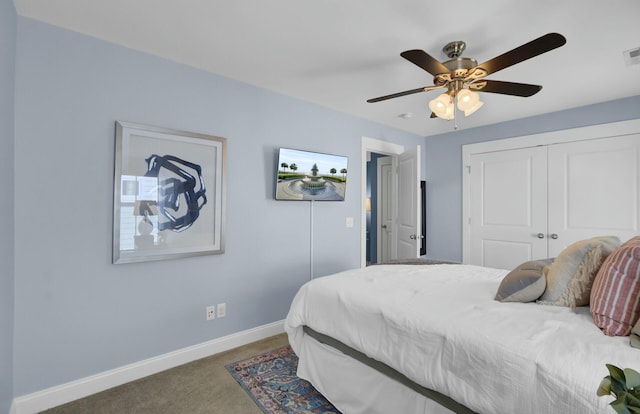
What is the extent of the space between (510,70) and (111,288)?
11.4ft

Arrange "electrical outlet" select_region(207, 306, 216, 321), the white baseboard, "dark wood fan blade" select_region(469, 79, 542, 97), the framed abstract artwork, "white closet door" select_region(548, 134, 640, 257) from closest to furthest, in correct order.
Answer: the white baseboard < "dark wood fan blade" select_region(469, 79, 542, 97) < the framed abstract artwork < "electrical outlet" select_region(207, 306, 216, 321) < "white closet door" select_region(548, 134, 640, 257)

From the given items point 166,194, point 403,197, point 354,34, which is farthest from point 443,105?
point 166,194

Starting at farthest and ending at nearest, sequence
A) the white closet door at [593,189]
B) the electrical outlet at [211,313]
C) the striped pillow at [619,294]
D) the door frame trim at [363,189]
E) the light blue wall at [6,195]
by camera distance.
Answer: the door frame trim at [363,189], the white closet door at [593,189], the electrical outlet at [211,313], the light blue wall at [6,195], the striped pillow at [619,294]

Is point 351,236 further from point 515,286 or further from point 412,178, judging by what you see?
point 515,286

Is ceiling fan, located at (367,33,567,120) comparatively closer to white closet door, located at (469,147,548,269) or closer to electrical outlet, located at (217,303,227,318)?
white closet door, located at (469,147,548,269)

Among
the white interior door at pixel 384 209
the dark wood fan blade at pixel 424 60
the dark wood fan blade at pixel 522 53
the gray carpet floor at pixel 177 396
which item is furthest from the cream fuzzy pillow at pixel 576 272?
→ the white interior door at pixel 384 209

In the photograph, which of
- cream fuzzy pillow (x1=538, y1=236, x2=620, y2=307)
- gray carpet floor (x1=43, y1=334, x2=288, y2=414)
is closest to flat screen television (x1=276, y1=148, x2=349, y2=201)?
gray carpet floor (x1=43, y1=334, x2=288, y2=414)

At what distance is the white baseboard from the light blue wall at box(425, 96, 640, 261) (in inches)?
115

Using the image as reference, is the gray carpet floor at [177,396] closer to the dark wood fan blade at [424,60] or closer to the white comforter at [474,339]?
the white comforter at [474,339]

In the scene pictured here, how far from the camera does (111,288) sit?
2.16 meters

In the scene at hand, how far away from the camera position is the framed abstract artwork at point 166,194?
218 centimetres

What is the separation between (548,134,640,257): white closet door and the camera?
3129 mm

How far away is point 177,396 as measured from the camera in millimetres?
2047

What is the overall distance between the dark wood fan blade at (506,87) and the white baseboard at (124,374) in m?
2.72
